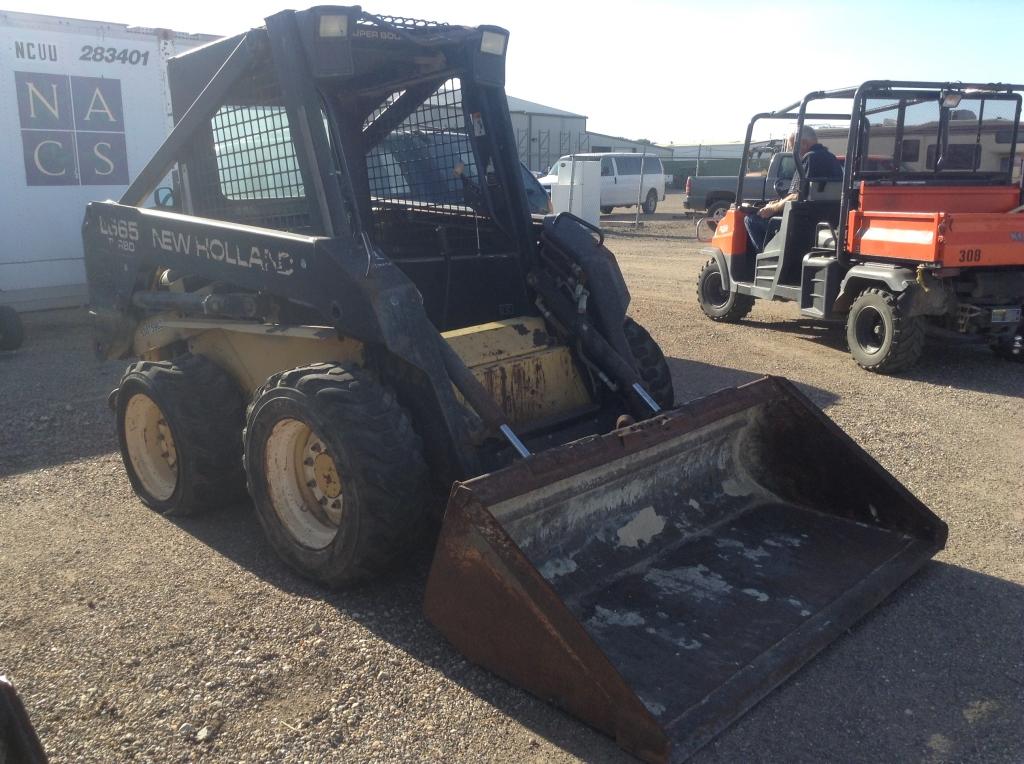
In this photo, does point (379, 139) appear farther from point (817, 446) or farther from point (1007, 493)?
point (1007, 493)

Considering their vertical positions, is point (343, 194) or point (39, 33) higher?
point (39, 33)

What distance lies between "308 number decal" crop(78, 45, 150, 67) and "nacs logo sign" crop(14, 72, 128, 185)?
21 cm

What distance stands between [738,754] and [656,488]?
137 centimetres

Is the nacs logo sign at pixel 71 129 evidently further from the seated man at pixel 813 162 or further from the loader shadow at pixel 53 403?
the seated man at pixel 813 162

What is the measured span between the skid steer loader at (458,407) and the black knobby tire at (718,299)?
5.05 m

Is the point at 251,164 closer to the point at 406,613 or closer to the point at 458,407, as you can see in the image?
the point at 458,407

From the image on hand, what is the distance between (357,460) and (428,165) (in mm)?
2002

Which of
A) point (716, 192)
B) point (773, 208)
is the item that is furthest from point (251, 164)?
point (716, 192)

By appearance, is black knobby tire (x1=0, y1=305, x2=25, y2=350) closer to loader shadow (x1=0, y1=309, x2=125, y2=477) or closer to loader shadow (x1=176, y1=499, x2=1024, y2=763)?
loader shadow (x1=0, y1=309, x2=125, y2=477)

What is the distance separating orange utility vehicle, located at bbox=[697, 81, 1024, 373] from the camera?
23.5 feet

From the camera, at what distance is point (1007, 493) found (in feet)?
16.1

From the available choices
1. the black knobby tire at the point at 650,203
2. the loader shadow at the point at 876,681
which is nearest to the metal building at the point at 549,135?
the black knobby tire at the point at 650,203

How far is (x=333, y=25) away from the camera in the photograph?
12.2 feet

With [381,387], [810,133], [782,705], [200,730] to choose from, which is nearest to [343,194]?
[381,387]
